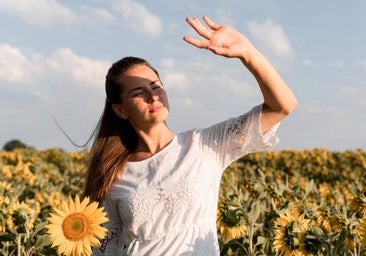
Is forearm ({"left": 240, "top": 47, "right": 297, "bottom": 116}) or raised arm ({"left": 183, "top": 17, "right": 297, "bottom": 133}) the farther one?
forearm ({"left": 240, "top": 47, "right": 297, "bottom": 116})

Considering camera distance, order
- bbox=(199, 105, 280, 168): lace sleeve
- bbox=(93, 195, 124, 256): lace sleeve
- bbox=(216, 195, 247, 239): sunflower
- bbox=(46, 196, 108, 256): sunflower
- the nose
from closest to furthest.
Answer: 1. bbox=(46, 196, 108, 256): sunflower
2. bbox=(199, 105, 280, 168): lace sleeve
3. the nose
4. bbox=(93, 195, 124, 256): lace sleeve
5. bbox=(216, 195, 247, 239): sunflower

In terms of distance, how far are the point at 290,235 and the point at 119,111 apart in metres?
0.98

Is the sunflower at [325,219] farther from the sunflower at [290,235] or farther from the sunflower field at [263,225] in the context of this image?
the sunflower at [290,235]

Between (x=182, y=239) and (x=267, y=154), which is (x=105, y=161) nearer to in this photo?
(x=182, y=239)

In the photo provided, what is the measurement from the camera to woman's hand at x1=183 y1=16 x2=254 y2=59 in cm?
259

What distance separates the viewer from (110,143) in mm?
3479

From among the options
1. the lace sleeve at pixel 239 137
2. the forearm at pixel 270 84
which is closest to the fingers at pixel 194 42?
the forearm at pixel 270 84

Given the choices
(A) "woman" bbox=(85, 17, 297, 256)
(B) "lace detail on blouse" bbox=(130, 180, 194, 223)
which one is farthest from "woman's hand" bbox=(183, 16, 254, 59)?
(B) "lace detail on blouse" bbox=(130, 180, 194, 223)

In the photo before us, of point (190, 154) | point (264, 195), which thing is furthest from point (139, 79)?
point (264, 195)

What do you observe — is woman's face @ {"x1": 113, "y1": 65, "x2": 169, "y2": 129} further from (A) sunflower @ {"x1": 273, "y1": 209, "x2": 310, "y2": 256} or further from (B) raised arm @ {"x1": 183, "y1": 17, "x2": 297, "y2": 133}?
(A) sunflower @ {"x1": 273, "y1": 209, "x2": 310, "y2": 256}

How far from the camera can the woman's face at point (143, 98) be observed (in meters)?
3.13

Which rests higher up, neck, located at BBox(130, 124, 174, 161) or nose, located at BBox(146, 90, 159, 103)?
nose, located at BBox(146, 90, 159, 103)

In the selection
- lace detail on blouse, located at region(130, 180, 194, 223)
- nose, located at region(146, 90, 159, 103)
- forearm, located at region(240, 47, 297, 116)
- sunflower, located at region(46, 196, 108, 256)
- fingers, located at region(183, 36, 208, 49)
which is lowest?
sunflower, located at region(46, 196, 108, 256)

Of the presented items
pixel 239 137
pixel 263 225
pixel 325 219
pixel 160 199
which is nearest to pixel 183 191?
pixel 160 199
